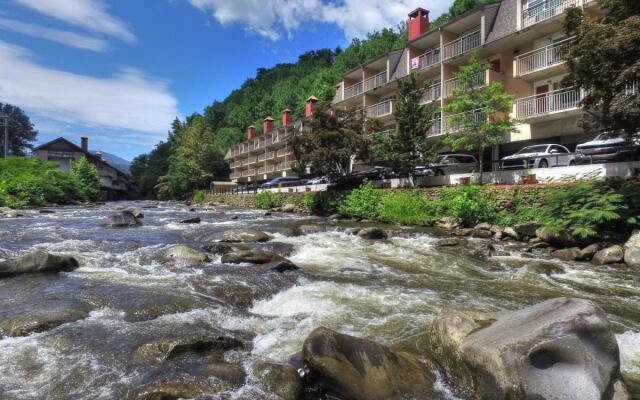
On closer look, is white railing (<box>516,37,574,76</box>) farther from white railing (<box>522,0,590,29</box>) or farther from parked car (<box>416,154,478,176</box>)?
parked car (<box>416,154,478,176</box>)

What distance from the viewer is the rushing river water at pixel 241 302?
4375 mm

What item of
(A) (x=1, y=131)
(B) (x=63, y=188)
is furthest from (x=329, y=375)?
(A) (x=1, y=131)

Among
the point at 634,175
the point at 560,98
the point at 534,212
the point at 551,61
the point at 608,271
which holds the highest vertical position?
the point at 551,61

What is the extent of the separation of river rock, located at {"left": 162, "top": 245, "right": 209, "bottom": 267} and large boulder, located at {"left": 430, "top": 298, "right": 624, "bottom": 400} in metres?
7.82

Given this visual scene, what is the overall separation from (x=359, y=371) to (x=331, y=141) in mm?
24077

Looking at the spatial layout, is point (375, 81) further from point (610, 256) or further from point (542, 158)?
point (610, 256)

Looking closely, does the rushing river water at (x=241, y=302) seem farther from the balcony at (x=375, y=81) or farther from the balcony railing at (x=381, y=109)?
the balcony at (x=375, y=81)

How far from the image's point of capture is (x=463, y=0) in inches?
2031

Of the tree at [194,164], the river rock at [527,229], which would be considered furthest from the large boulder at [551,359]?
the tree at [194,164]

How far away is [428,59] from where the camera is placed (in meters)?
31.7

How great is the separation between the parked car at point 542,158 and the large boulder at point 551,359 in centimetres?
1701

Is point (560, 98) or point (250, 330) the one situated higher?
point (560, 98)

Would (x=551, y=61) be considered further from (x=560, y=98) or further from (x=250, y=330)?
(x=250, y=330)

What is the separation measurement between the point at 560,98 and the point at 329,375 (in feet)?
77.3
